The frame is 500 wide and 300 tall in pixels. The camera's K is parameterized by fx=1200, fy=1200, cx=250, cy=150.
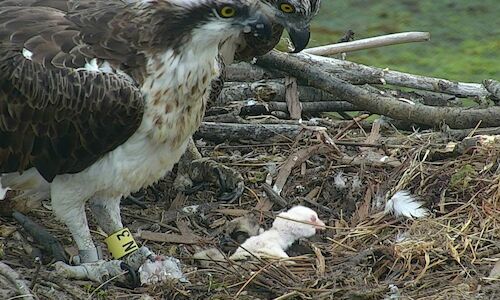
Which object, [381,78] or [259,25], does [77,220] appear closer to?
[259,25]

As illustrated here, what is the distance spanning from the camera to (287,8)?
5.83m

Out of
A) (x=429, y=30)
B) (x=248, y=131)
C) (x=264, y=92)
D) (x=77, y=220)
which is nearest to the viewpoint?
(x=77, y=220)

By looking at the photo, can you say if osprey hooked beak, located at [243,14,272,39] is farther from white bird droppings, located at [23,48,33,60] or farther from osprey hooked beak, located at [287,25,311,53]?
white bird droppings, located at [23,48,33,60]

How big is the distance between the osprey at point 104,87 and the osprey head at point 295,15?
248 millimetres

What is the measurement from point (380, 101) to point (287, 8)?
1599mm

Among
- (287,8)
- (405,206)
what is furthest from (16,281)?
(405,206)

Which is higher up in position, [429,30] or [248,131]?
[248,131]

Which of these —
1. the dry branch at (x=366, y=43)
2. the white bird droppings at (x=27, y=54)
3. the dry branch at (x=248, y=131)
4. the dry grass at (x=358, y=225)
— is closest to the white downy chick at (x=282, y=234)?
the dry grass at (x=358, y=225)

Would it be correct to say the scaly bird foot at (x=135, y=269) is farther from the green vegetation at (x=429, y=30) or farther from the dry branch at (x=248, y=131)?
the green vegetation at (x=429, y=30)

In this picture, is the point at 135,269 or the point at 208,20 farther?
the point at 135,269

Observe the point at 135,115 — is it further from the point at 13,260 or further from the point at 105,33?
the point at 13,260

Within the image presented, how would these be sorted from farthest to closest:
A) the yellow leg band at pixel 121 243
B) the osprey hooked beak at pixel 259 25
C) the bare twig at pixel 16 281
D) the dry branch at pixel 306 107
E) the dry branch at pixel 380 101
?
1. the dry branch at pixel 306 107
2. the dry branch at pixel 380 101
3. the yellow leg band at pixel 121 243
4. the osprey hooked beak at pixel 259 25
5. the bare twig at pixel 16 281

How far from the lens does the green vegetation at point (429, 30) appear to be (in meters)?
9.62

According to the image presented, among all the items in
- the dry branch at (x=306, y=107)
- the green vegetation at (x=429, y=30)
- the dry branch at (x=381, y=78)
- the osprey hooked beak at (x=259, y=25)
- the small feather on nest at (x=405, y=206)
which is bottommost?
the green vegetation at (x=429, y=30)
